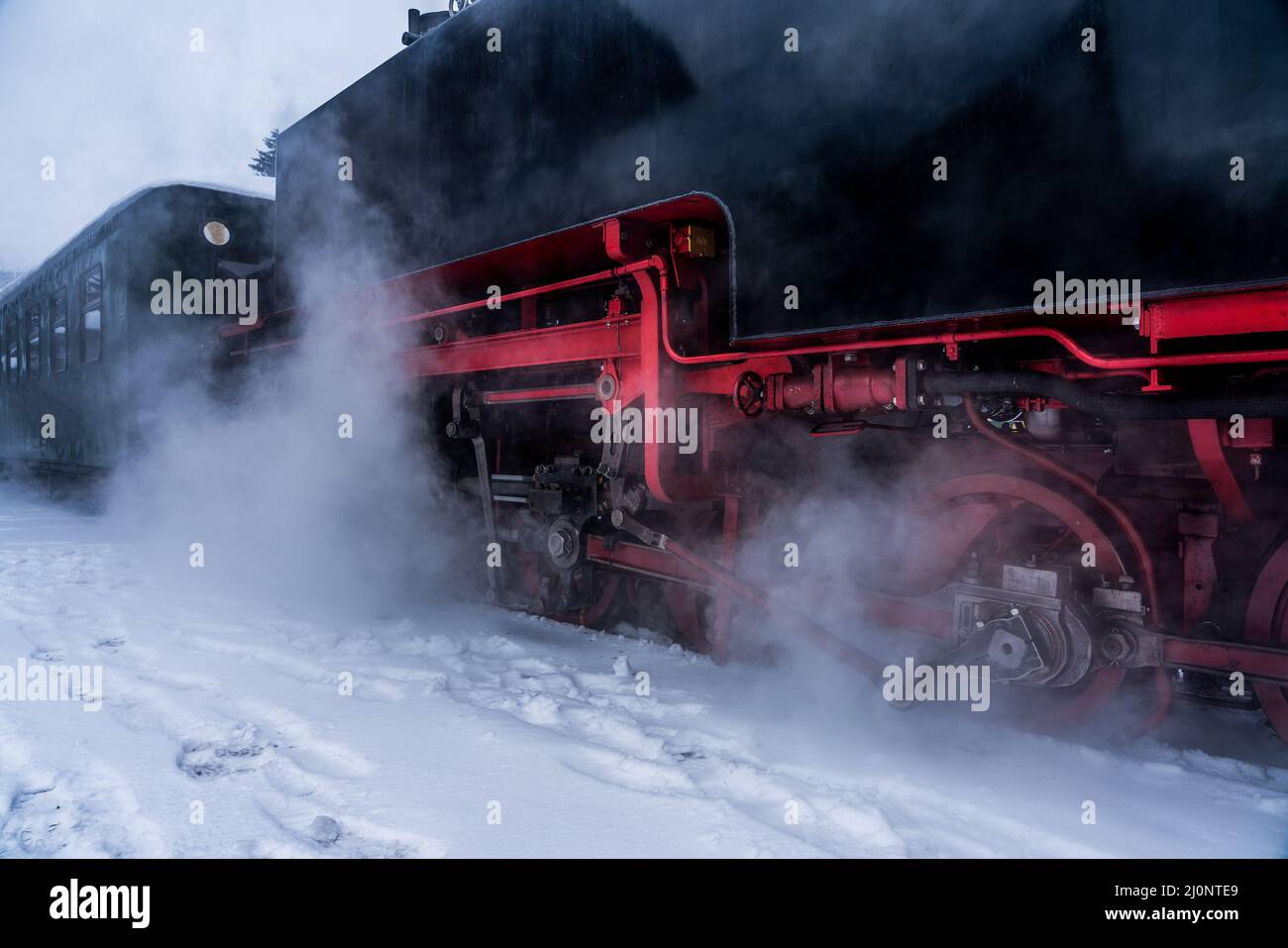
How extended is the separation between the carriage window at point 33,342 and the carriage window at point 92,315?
7.44 feet

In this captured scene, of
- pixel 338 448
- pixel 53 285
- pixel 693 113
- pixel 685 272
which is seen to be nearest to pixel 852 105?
pixel 693 113

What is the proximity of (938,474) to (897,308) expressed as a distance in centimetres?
90

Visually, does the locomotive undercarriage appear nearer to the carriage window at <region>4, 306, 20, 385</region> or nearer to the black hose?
the black hose

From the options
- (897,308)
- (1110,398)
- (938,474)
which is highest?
(897,308)

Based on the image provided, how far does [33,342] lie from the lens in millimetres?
9555

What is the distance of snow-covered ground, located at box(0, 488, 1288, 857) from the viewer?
1.88m

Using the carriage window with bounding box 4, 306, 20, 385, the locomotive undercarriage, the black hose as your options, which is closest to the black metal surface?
the locomotive undercarriage

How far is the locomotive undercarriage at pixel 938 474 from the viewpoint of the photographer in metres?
2.03

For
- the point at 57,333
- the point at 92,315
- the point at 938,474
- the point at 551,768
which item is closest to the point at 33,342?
the point at 57,333

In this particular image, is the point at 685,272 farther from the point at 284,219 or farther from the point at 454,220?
the point at 284,219

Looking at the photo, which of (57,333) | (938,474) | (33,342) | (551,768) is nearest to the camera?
(551,768)

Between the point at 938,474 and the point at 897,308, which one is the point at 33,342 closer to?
the point at 938,474

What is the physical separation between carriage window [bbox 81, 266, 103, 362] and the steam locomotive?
500 centimetres

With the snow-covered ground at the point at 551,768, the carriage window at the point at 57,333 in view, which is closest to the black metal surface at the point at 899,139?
the snow-covered ground at the point at 551,768
